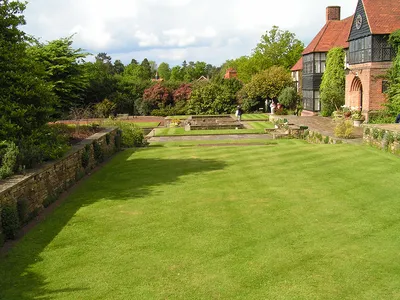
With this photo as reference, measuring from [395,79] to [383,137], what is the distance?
1274cm

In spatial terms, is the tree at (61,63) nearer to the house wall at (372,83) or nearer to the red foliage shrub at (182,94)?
the house wall at (372,83)

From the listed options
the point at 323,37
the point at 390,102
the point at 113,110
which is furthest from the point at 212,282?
the point at 113,110

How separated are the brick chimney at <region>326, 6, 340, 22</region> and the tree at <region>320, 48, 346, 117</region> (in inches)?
274

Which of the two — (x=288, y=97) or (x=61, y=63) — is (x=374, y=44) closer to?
(x=288, y=97)

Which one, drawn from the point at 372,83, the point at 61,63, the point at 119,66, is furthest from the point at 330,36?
the point at 119,66

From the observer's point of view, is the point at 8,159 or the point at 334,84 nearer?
the point at 8,159

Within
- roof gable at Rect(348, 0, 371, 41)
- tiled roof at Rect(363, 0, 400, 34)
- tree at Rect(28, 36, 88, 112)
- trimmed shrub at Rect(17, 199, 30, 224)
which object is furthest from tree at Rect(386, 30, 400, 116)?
trimmed shrub at Rect(17, 199, 30, 224)

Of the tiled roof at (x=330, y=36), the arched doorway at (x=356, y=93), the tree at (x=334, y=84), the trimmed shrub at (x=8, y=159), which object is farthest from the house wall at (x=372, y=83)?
the trimmed shrub at (x=8, y=159)

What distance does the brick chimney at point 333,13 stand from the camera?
4388cm

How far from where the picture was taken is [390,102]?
1180 inches

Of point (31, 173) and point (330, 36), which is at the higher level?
point (330, 36)

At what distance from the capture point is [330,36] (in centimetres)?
4203

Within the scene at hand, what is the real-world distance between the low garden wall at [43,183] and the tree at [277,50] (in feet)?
175

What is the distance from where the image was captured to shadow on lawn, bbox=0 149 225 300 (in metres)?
6.61
